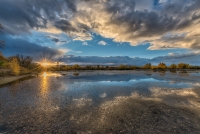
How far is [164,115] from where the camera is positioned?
9.27m

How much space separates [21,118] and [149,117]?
10.3 m

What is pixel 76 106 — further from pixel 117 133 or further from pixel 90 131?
pixel 117 133

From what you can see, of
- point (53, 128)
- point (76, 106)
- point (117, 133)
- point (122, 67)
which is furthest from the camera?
point (122, 67)

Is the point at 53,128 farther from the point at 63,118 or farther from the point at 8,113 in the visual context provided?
the point at 8,113

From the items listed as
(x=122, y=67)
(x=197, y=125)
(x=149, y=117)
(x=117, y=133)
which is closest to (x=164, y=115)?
(x=149, y=117)

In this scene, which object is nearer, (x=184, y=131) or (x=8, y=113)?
(x=184, y=131)

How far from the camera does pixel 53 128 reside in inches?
289

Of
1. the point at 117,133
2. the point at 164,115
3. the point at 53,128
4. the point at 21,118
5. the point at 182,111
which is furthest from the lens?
the point at 182,111

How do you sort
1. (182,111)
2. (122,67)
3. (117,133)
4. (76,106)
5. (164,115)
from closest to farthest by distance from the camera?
(117,133), (164,115), (182,111), (76,106), (122,67)

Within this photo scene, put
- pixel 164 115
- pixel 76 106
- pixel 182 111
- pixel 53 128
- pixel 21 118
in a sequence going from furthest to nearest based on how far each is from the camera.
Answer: pixel 76 106 → pixel 182 111 → pixel 164 115 → pixel 21 118 → pixel 53 128

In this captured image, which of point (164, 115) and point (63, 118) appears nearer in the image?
point (63, 118)

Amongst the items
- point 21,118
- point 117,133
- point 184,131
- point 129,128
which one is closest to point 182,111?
point 184,131

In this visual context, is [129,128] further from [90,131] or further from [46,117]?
[46,117]

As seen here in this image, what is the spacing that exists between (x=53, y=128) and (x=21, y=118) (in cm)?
339
